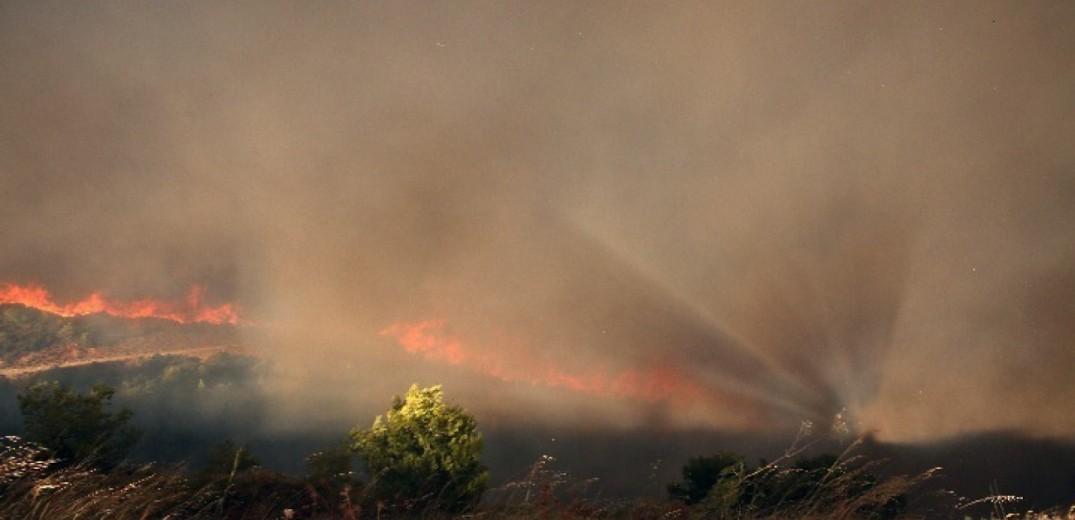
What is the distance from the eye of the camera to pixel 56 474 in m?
7.50

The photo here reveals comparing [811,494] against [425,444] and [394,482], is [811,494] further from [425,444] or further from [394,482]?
[425,444]

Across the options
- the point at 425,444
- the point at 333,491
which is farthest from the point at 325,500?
the point at 425,444

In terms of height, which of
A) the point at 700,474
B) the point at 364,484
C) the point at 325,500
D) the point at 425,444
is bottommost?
the point at 325,500

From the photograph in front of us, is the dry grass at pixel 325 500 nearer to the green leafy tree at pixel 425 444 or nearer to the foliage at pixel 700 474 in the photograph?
the green leafy tree at pixel 425 444

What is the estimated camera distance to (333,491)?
9914 mm

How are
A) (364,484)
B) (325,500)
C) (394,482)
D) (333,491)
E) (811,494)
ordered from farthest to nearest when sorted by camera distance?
(394,482) < (364,484) < (333,491) < (811,494) < (325,500)

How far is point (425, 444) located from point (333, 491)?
16686 mm

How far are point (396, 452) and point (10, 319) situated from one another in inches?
7058

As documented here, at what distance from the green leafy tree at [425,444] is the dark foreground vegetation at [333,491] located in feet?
0.91

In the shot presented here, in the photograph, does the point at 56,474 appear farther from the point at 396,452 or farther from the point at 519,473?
the point at 396,452

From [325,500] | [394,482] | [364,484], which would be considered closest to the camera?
[325,500]

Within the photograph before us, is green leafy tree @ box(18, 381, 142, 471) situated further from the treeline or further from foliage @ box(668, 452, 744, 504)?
foliage @ box(668, 452, 744, 504)

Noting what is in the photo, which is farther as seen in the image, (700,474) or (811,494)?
(700,474)

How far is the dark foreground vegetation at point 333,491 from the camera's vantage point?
7.04 m
